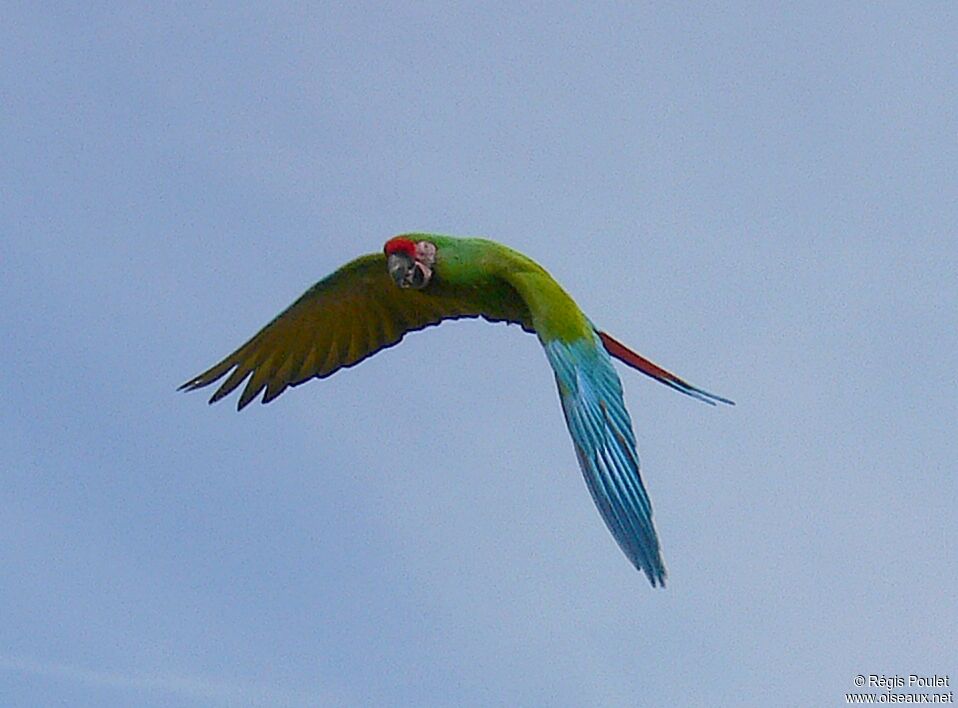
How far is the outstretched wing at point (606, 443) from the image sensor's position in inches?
110

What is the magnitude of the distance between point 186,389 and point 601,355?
151cm

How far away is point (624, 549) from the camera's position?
109 inches

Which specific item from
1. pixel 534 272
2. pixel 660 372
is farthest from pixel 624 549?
pixel 660 372

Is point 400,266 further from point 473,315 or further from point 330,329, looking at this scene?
point 330,329

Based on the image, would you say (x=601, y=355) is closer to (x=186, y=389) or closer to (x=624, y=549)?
(x=624, y=549)

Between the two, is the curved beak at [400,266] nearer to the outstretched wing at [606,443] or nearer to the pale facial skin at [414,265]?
the pale facial skin at [414,265]

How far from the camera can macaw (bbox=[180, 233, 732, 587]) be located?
2.95m

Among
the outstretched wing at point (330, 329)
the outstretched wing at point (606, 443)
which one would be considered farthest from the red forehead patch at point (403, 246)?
the outstretched wing at point (606, 443)

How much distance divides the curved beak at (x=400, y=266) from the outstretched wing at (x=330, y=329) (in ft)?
1.18

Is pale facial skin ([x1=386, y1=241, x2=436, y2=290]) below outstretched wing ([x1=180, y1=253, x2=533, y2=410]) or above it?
below

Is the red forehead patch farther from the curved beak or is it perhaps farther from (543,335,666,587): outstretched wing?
(543,335,666,587): outstretched wing

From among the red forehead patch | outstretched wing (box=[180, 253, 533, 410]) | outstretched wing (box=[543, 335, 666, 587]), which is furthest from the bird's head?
outstretched wing (box=[543, 335, 666, 587])

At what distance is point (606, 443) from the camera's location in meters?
3.06

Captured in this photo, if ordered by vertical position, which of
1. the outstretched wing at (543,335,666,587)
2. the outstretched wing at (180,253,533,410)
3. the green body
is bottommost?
the outstretched wing at (543,335,666,587)
